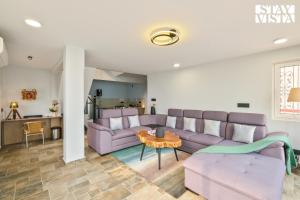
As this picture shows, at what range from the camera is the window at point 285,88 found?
2900mm

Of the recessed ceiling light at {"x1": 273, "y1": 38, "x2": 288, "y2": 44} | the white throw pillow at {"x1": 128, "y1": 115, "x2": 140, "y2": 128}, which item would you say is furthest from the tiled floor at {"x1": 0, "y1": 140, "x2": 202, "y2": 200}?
the recessed ceiling light at {"x1": 273, "y1": 38, "x2": 288, "y2": 44}

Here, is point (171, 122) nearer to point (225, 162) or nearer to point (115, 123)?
point (115, 123)

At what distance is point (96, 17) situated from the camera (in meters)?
1.86

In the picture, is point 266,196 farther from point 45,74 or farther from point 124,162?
point 45,74

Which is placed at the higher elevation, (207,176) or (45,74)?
(45,74)

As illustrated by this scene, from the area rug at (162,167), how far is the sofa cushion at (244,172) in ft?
1.37

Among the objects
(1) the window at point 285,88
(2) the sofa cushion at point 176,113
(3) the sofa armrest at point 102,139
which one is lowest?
(3) the sofa armrest at point 102,139

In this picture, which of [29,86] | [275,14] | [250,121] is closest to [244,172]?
[250,121]

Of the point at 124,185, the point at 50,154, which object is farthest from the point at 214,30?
the point at 50,154

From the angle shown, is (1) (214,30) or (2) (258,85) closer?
(1) (214,30)

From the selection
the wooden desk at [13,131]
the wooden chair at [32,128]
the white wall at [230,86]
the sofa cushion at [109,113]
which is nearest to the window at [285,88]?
the white wall at [230,86]

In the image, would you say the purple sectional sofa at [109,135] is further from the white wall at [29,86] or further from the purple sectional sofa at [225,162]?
the white wall at [29,86]

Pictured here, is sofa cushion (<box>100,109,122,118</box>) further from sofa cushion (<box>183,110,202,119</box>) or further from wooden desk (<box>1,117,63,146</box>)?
wooden desk (<box>1,117,63,146</box>)

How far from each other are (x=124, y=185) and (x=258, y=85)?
137 inches
